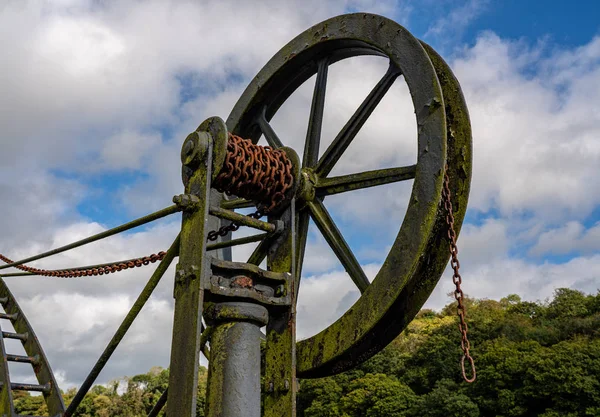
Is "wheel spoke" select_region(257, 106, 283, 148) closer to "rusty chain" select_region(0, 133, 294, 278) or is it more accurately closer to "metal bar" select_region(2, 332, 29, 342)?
"rusty chain" select_region(0, 133, 294, 278)

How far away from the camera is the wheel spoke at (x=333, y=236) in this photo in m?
5.13

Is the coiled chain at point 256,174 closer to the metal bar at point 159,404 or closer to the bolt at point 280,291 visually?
the bolt at point 280,291

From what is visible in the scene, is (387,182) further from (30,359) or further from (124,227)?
(30,359)

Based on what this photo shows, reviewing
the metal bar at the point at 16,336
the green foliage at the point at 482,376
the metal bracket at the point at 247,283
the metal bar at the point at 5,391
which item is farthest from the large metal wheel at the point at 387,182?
the green foliage at the point at 482,376

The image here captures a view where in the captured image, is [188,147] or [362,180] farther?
[362,180]

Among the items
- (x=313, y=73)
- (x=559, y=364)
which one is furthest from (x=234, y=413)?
(x=559, y=364)

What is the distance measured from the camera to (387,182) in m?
4.83

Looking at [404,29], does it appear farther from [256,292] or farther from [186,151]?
[256,292]

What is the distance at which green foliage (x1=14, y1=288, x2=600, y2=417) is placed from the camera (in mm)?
28891

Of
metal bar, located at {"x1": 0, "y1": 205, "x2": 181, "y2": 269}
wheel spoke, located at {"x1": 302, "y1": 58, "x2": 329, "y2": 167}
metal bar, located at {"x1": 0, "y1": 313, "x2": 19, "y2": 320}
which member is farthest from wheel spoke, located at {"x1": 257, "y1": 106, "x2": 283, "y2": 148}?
metal bar, located at {"x1": 0, "y1": 313, "x2": 19, "y2": 320}

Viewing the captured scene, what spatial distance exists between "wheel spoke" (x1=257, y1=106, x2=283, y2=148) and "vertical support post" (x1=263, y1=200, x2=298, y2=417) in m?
1.64

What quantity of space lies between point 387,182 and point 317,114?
4.03ft

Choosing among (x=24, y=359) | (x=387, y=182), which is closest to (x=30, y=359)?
(x=24, y=359)

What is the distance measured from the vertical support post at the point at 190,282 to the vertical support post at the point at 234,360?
0.19 m
